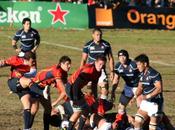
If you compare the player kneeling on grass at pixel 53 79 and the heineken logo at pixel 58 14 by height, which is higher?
the player kneeling on grass at pixel 53 79

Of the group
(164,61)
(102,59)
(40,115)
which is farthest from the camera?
(164,61)

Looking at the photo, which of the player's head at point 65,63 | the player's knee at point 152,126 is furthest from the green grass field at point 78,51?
the player's knee at point 152,126

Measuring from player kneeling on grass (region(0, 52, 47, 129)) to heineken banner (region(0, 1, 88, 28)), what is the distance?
81.9 feet

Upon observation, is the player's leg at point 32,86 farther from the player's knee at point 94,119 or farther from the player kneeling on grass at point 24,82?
the player's knee at point 94,119

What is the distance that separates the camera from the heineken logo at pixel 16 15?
41.6 meters

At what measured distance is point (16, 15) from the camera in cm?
4162

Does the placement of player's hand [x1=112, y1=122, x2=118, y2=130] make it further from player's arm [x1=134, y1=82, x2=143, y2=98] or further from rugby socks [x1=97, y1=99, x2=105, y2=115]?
player's arm [x1=134, y1=82, x2=143, y2=98]

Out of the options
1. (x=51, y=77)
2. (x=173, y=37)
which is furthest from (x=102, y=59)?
(x=173, y=37)

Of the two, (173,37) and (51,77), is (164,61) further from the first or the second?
(51,77)

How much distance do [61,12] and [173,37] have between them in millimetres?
7002

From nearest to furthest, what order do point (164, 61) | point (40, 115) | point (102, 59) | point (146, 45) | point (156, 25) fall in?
point (102, 59) → point (40, 115) → point (164, 61) → point (146, 45) → point (156, 25)

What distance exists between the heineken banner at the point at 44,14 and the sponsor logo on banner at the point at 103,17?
738 millimetres

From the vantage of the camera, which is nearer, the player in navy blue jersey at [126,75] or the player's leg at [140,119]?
the player's leg at [140,119]

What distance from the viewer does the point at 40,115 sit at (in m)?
17.9
